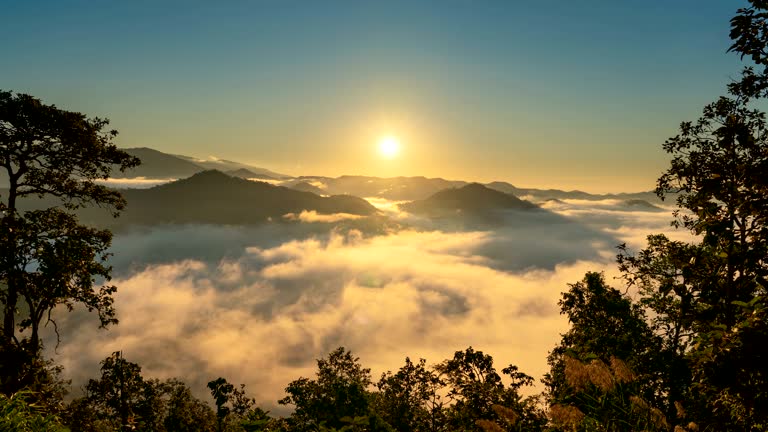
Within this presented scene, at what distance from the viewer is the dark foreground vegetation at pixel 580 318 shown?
6.77 m

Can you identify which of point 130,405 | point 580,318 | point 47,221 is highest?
point 47,221

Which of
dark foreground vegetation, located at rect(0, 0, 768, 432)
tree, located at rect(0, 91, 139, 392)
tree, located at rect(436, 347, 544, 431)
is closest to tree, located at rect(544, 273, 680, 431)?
dark foreground vegetation, located at rect(0, 0, 768, 432)

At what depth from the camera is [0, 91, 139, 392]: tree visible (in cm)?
1531

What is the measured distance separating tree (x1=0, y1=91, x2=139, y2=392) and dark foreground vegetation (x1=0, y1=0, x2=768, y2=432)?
6cm

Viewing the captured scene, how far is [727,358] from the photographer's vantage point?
6051mm

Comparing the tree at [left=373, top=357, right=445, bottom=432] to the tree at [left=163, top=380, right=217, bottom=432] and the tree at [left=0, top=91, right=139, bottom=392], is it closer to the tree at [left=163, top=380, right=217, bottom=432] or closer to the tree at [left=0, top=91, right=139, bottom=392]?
the tree at [left=163, top=380, right=217, bottom=432]

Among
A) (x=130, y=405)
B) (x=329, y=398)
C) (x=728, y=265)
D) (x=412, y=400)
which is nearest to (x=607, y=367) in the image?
(x=728, y=265)

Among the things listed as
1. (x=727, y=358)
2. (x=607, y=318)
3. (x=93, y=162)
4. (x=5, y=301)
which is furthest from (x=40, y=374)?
(x=607, y=318)

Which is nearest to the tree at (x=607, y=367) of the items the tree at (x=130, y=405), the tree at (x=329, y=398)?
the tree at (x=329, y=398)

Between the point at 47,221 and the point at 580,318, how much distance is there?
93.0 feet

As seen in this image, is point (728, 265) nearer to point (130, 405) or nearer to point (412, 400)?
point (412, 400)

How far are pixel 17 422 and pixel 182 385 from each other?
1667 inches

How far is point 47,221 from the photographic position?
1641 centimetres

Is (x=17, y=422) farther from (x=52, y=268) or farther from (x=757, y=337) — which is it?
(x=52, y=268)
